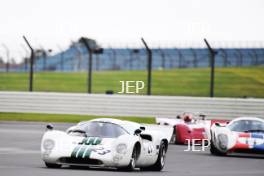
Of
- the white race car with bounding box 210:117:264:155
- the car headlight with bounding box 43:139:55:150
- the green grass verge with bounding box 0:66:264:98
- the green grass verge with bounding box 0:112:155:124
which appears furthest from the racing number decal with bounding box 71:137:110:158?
the green grass verge with bounding box 0:66:264:98

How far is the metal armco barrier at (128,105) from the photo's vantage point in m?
32.7

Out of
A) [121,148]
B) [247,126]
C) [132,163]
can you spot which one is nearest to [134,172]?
[132,163]

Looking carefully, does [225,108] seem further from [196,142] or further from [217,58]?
[217,58]

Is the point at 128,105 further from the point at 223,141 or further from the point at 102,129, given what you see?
the point at 102,129

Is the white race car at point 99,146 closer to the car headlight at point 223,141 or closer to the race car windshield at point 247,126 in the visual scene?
the car headlight at point 223,141

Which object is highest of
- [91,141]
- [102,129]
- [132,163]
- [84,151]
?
[102,129]

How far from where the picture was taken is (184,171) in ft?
52.3

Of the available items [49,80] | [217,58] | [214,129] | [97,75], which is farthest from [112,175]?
[217,58]

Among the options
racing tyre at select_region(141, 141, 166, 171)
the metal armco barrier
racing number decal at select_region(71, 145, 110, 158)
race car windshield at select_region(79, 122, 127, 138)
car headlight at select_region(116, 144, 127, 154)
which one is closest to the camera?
racing number decal at select_region(71, 145, 110, 158)

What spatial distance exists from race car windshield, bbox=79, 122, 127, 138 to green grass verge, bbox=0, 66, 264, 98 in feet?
111

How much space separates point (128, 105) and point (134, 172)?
18.0 metres

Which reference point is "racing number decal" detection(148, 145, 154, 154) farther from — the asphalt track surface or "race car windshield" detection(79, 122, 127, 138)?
"race car windshield" detection(79, 122, 127, 138)

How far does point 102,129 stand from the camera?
620 inches

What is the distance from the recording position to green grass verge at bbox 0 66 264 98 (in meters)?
53.0
